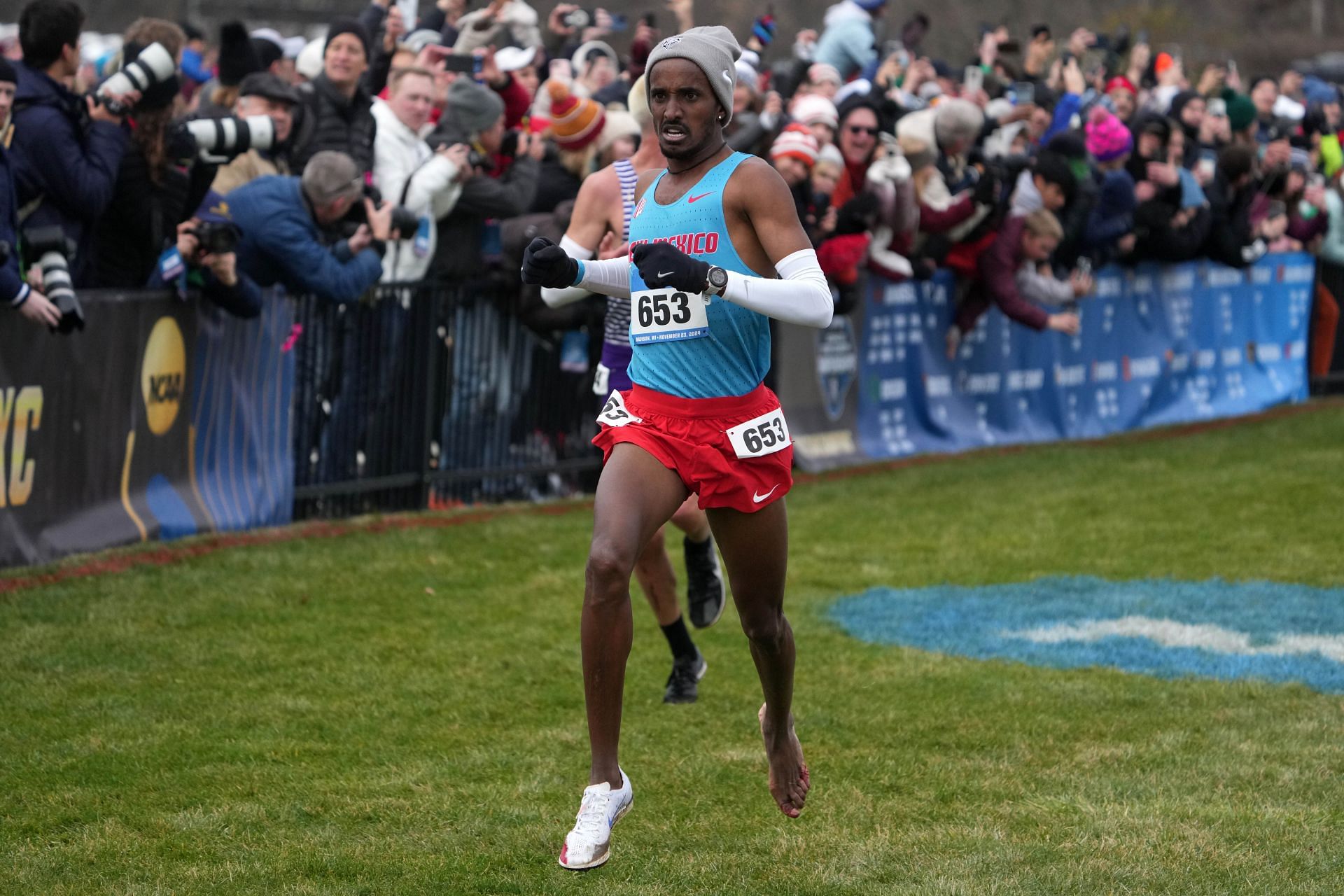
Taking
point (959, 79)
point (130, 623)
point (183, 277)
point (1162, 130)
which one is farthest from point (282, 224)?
point (959, 79)

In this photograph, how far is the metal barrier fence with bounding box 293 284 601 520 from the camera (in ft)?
34.4

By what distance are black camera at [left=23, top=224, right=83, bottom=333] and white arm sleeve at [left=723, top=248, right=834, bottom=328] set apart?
14.7 feet

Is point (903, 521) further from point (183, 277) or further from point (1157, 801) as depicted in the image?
point (1157, 801)

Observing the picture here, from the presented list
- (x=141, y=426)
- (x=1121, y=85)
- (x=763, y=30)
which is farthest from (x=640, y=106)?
(x=1121, y=85)

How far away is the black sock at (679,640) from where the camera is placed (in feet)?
23.8

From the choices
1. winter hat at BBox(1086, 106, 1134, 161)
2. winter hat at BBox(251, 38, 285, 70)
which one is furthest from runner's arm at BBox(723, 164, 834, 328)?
winter hat at BBox(1086, 106, 1134, 161)

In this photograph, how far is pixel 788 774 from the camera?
5355 mm

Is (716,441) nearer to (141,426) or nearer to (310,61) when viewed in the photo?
(141,426)

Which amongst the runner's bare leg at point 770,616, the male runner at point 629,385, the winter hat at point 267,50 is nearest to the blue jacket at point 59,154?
the male runner at point 629,385

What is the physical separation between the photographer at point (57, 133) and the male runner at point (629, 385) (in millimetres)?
2917

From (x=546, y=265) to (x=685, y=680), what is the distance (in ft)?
8.99

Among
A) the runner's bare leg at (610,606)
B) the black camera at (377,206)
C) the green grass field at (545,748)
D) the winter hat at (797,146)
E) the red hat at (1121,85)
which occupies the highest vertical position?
the red hat at (1121,85)

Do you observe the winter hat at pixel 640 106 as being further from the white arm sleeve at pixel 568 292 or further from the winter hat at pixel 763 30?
the winter hat at pixel 763 30

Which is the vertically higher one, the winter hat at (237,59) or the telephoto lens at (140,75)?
the winter hat at (237,59)
